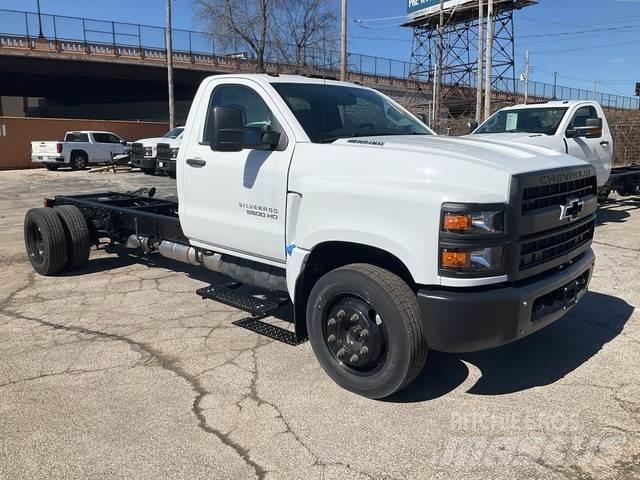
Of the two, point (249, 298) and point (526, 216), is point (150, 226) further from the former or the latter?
point (526, 216)

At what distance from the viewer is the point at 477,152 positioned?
3.69 m

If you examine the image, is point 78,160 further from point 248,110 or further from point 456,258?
point 456,258

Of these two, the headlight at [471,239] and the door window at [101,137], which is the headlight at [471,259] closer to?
the headlight at [471,239]

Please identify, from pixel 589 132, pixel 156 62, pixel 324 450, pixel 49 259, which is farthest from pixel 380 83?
pixel 324 450

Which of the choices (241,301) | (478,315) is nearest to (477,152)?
(478,315)

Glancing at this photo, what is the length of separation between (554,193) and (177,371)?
2917mm

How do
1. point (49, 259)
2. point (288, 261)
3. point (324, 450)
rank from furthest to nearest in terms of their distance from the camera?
point (49, 259) < point (288, 261) < point (324, 450)

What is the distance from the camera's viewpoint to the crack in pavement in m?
3.23

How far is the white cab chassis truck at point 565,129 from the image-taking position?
Answer: 32.0ft

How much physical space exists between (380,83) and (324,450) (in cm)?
4828

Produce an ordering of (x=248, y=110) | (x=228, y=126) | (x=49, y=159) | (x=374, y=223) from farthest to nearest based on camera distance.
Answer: (x=49, y=159) < (x=248, y=110) < (x=228, y=126) < (x=374, y=223)

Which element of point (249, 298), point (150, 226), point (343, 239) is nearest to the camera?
point (343, 239)

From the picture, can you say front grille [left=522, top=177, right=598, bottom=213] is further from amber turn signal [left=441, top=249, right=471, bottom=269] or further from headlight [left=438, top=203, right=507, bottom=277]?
amber turn signal [left=441, top=249, right=471, bottom=269]

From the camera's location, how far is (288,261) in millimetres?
4246
